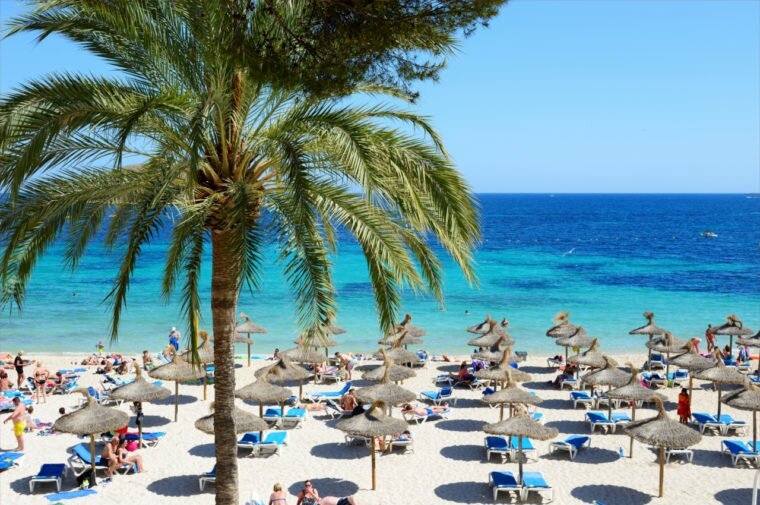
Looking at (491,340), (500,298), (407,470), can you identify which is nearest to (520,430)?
(407,470)

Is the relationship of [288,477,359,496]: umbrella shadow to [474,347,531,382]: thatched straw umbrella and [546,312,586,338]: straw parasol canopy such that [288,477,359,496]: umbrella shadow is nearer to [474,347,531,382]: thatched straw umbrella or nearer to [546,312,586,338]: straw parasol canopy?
[474,347,531,382]: thatched straw umbrella

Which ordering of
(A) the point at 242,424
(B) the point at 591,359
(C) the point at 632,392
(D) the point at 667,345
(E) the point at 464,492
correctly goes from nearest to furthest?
(E) the point at 464,492
(A) the point at 242,424
(C) the point at 632,392
(B) the point at 591,359
(D) the point at 667,345

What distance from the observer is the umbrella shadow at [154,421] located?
54.6 ft

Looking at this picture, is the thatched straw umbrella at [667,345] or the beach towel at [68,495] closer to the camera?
the beach towel at [68,495]

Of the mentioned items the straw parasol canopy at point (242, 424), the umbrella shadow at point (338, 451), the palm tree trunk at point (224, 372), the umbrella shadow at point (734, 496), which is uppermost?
the palm tree trunk at point (224, 372)

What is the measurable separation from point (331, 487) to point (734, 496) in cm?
758

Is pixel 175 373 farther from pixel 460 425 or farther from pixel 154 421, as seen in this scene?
pixel 460 425

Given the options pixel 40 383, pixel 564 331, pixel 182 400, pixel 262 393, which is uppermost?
pixel 564 331

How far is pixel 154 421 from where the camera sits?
16.9 meters

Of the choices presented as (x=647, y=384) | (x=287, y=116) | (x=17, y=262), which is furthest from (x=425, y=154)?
(x=647, y=384)

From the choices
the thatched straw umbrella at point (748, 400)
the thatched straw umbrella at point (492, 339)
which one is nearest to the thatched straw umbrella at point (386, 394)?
the thatched straw umbrella at point (492, 339)

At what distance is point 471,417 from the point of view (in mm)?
17625

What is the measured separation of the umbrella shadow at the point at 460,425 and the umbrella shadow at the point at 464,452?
1275mm

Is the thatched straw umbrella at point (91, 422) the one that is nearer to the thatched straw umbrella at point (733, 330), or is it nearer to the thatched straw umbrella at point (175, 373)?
the thatched straw umbrella at point (175, 373)
